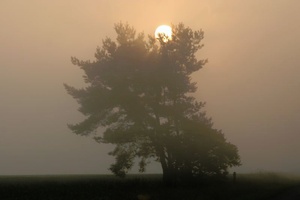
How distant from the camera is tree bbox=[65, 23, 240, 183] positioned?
34188mm

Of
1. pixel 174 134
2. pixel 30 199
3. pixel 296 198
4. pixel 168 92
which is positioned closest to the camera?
pixel 30 199

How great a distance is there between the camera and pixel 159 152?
3512 centimetres

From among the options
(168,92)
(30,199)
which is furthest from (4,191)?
(168,92)

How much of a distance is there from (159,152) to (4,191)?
46.8ft

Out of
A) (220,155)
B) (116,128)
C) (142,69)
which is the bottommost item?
(220,155)

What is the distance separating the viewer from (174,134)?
1363 inches

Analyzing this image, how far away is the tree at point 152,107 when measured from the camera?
34188mm

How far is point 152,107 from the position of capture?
118ft

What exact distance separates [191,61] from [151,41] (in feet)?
14.2

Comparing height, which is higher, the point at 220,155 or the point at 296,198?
the point at 220,155

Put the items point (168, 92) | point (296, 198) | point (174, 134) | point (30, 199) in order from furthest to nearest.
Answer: point (168, 92), point (174, 134), point (296, 198), point (30, 199)

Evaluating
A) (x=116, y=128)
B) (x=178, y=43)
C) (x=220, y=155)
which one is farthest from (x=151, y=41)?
(x=220, y=155)

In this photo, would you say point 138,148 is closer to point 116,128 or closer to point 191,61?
point 116,128

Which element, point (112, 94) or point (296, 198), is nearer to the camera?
point (296, 198)
